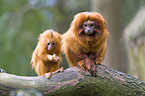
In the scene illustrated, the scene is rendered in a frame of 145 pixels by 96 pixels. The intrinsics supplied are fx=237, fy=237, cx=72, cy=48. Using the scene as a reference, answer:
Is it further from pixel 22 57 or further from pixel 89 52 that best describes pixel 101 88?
pixel 22 57

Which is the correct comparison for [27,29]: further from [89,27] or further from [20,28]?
[89,27]

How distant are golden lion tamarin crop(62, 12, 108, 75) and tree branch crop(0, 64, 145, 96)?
23 centimetres

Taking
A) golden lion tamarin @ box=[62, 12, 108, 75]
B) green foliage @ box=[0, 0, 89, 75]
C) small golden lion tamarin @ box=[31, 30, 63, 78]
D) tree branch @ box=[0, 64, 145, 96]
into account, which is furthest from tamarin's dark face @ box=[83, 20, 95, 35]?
green foliage @ box=[0, 0, 89, 75]

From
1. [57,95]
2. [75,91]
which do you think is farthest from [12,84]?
[75,91]

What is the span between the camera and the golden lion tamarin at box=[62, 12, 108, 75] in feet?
12.4

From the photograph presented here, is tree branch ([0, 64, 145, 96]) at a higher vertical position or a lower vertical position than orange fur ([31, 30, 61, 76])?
lower

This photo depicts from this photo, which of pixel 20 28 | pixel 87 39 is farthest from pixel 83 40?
pixel 20 28

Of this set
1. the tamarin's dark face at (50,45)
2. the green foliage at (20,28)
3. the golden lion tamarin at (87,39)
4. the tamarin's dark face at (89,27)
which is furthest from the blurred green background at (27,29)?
the tamarin's dark face at (89,27)

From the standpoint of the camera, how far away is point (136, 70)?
24.7 ft

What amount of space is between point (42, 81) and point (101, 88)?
86 centimetres

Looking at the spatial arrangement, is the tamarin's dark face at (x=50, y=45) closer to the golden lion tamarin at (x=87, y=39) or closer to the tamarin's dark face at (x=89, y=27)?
the golden lion tamarin at (x=87, y=39)

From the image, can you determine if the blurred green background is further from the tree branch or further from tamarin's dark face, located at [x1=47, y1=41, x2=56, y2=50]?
the tree branch

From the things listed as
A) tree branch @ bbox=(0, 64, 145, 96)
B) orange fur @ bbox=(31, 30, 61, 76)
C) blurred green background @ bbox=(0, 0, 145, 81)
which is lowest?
tree branch @ bbox=(0, 64, 145, 96)

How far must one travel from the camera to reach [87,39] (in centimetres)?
388
